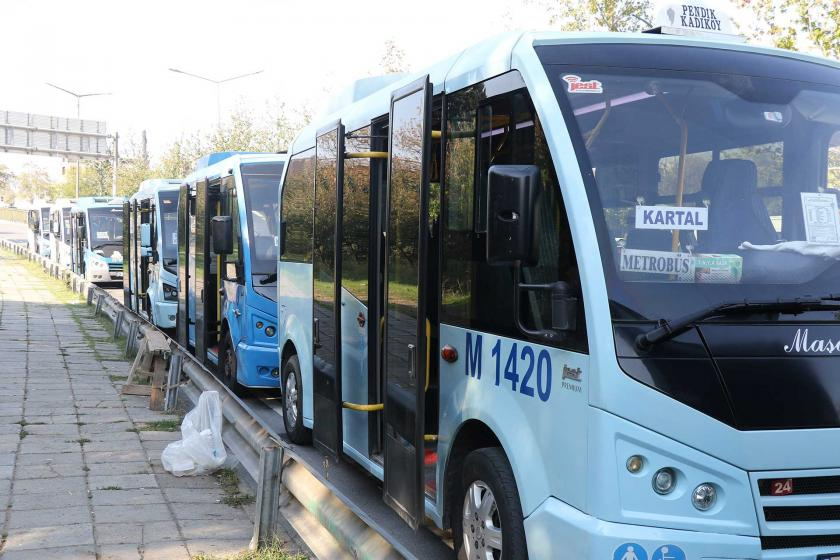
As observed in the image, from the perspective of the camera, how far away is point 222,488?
7512mm

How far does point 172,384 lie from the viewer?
10.7 metres

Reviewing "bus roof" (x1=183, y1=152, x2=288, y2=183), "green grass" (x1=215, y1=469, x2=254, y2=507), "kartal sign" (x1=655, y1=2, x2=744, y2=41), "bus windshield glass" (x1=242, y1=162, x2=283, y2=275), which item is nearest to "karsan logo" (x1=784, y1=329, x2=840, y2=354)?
"kartal sign" (x1=655, y1=2, x2=744, y2=41)

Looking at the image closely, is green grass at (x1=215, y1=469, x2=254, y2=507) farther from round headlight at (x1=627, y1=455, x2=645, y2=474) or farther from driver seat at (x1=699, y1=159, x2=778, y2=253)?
driver seat at (x1=699, y1=159, x2=778, y2=253)

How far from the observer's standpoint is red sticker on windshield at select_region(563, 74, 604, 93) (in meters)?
4.43

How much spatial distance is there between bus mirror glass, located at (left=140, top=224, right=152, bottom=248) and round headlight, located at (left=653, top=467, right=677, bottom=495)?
16.9m

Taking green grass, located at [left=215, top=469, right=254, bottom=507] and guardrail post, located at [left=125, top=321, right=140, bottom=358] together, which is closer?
green grass, located at [left=215, top=469, right=254, bottom=507]

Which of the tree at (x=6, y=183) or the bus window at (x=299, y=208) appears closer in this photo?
the bus window at (x=299, y=208)

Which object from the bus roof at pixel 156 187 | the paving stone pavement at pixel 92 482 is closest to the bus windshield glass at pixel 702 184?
the paving stone pavement at pixel 92 482

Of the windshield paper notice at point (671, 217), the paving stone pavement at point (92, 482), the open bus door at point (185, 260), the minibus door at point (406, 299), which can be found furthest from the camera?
the open bus door at point (185, 260)

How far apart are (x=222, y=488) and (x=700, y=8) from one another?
4.91 metres

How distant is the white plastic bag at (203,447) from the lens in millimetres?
7707

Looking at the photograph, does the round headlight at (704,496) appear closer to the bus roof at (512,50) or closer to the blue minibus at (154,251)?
the bus roof at (512,50)

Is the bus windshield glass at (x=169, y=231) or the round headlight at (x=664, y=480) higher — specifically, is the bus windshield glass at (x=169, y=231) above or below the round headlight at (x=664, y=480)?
above

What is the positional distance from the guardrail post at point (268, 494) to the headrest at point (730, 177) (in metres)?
3.02
